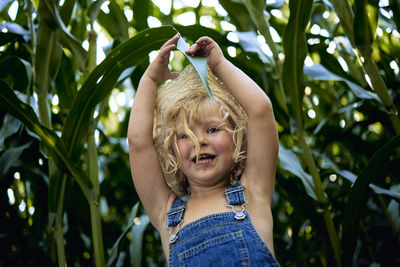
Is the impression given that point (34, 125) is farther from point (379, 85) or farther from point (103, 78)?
point (379, 85)

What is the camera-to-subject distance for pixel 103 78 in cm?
93

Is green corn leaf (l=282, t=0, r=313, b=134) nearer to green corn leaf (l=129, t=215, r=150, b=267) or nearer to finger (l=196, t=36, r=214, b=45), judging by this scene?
finger (l=196, t=36, r=214, b=45)

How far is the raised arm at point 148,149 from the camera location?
0.80 meters

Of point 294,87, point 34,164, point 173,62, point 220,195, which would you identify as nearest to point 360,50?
point 294,87

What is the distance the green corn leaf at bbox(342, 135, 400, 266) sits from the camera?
0.85 metres

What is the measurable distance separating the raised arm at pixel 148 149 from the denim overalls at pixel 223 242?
0.08 m

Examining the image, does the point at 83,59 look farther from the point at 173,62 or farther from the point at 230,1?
the point at 173,62

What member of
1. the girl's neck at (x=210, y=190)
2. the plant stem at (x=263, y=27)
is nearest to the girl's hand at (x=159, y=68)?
the girl's neck at (x=210, y=190)

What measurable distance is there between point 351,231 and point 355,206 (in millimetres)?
61

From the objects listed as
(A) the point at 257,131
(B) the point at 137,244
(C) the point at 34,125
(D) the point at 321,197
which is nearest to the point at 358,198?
(D) the point at 321,197

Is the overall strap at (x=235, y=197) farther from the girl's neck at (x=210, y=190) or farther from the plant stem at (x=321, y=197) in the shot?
the plant stem at (x=321, y=197)

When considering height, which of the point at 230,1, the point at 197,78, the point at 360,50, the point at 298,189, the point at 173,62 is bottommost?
the point at 298,189

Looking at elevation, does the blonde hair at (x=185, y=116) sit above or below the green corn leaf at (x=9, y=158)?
below

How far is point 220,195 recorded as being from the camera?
2.54 ft
